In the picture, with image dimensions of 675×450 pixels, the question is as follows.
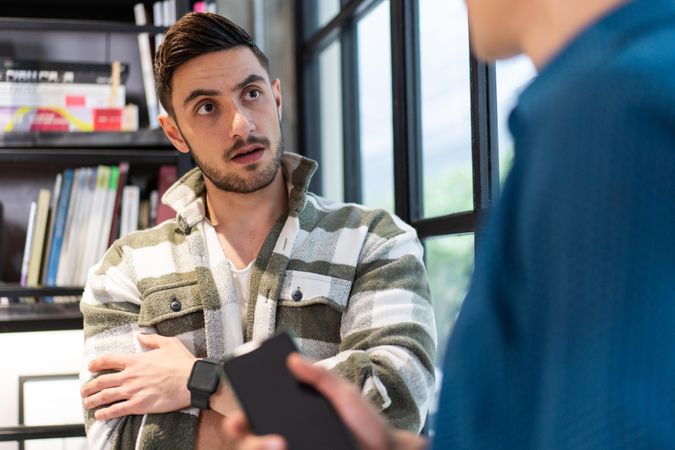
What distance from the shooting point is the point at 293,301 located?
1762 millimetres

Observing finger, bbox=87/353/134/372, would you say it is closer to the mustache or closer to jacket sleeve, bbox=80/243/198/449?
jacket sleeve, bbox=80/243/198/449

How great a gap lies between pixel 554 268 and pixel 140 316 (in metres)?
1.37

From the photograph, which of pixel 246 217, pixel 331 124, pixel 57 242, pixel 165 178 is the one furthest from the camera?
pixel 331 124

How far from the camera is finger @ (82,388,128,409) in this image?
5.40 feet

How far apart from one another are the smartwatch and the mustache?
48 centimetres

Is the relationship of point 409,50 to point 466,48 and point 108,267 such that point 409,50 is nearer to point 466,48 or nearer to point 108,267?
point 466,48

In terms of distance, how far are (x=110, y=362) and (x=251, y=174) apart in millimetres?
489

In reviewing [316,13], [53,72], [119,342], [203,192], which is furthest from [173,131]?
[316,13]

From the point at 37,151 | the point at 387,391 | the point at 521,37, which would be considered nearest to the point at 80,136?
the point at 37,151

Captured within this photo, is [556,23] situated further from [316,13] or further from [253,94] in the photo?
[316,13]

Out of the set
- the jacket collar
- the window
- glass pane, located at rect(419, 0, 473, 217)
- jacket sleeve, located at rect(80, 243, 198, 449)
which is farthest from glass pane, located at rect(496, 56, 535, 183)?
jacket sleeve, located at rect(80, 243, 198, 449)

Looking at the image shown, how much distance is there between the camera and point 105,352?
1742mm

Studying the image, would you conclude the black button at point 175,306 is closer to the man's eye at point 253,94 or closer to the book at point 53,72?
the man's eye at point 253,94

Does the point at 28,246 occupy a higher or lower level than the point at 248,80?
lower
